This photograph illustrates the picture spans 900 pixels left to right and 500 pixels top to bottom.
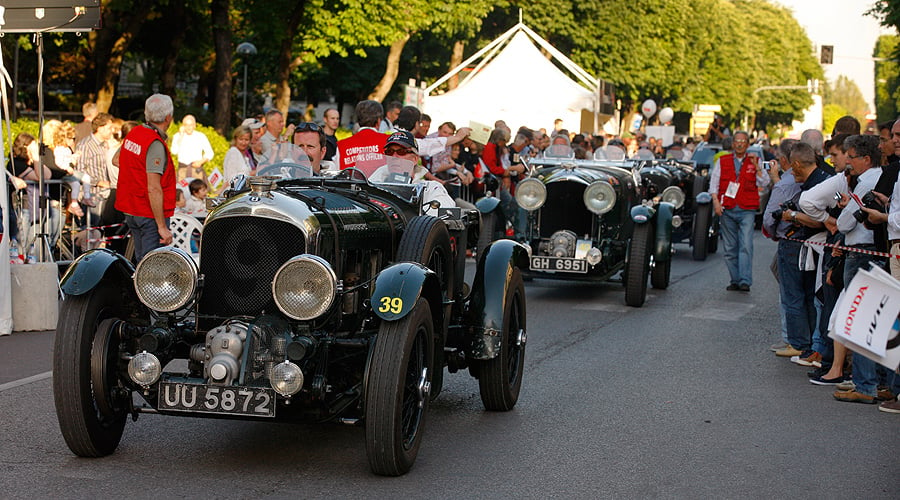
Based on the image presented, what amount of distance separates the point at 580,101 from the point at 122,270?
1057 inches

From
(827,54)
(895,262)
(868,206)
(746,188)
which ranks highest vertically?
(827,54)

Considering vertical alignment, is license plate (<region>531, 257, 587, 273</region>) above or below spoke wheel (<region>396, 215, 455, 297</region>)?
below

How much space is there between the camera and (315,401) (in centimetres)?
537

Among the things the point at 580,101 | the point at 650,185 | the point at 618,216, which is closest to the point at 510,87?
the point at 580,101

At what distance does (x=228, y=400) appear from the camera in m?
5.19

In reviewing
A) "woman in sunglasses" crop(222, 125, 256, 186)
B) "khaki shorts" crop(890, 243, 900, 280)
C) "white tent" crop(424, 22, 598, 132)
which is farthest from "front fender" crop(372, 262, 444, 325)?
"white tent" crop(424, 22, 598, 132)

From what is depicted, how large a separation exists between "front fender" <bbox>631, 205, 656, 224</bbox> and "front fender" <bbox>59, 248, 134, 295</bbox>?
7764 millimetres

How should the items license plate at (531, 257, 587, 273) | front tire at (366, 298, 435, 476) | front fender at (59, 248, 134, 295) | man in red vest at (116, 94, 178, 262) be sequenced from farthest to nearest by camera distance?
1. license plate at (531, 257, 587, 273)
2. man in red vest at (116, 94, 178, 262)
3. front fender at (59, 248, 134, 295)
4. front tire at (366, 298, 435, 476)

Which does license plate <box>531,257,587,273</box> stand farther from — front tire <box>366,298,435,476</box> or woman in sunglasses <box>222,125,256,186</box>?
front tire <box>366,298,435,476</box>

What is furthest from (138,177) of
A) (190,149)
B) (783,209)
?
(190,149)

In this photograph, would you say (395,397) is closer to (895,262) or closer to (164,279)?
(164,279)

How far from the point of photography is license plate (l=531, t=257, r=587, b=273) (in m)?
12.6

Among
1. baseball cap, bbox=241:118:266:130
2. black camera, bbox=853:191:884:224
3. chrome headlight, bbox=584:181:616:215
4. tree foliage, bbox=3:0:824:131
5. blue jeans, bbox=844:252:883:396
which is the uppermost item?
tree foliage, bbox=3:0:824:131

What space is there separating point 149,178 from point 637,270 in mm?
5714
